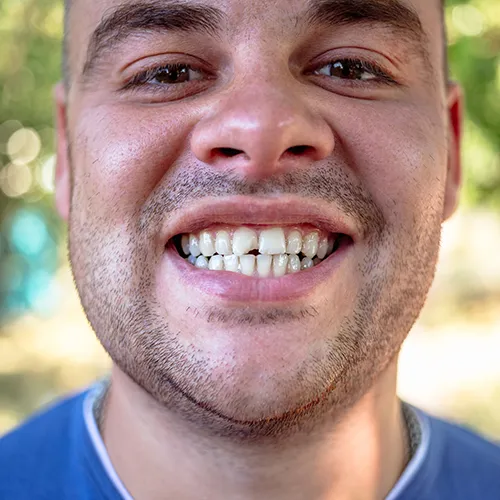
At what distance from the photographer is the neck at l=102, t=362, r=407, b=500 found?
185cm

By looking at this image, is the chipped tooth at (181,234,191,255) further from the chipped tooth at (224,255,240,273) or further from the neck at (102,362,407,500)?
the neck at (102,362,407,500)

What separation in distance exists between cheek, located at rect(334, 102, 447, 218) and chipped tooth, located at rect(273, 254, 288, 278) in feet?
0.94

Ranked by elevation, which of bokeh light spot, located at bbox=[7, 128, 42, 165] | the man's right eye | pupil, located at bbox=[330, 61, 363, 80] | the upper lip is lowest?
the upper lip

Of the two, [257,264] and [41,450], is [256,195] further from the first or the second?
[41,450]

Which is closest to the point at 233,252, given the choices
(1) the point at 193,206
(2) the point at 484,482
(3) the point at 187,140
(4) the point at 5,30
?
(1) the point at 193,206

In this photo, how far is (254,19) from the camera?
1.70 metres

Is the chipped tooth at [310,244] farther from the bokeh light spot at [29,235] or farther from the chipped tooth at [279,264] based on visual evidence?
the bokeh light spot at [29,235]

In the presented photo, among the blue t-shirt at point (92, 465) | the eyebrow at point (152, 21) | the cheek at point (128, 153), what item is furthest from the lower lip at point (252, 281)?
the blue t-shirt at point (92, 465)

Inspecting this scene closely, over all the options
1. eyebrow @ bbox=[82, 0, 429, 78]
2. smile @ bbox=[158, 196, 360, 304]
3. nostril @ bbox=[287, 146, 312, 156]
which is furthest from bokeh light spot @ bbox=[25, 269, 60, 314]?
nostril @ bbox=[287, 146, 312, 156]

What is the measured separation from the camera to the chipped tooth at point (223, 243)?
1.76 meters

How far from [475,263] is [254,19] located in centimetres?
956

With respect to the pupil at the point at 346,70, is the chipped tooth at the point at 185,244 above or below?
below

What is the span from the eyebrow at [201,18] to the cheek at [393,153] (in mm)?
222

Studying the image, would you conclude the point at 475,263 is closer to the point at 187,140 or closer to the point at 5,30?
the point at 5,30
